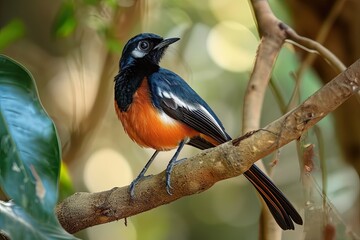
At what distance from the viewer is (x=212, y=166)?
5.64ft

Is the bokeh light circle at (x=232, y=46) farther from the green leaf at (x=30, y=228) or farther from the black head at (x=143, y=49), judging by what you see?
the green leaf at (x=30, y=228)

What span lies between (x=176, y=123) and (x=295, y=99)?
54 cm

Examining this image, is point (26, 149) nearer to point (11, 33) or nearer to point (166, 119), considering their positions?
point (166, 119)

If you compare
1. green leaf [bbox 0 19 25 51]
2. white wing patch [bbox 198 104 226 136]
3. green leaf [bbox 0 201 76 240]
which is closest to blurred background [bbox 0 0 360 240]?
green leaf [bbox 0 19 25 51]

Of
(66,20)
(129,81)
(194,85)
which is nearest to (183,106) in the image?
(129,81)

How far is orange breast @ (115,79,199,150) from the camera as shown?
7.31 ft

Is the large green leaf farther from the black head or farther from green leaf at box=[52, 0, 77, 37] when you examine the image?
green leaf at box=[52, 0, 77, 37]

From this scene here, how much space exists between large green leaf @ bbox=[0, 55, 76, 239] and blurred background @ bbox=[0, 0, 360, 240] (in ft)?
2.41

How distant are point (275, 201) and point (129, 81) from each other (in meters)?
0.64

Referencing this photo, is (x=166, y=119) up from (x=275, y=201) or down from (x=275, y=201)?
up

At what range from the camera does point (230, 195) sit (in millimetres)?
5496

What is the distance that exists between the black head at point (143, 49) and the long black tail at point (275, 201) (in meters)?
0.64

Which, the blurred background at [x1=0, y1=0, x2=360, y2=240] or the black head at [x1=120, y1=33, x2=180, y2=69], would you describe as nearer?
the black head at [x1=120, y1=33, x2=180, y2=69]

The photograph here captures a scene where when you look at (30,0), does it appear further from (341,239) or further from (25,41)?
(341,239)
